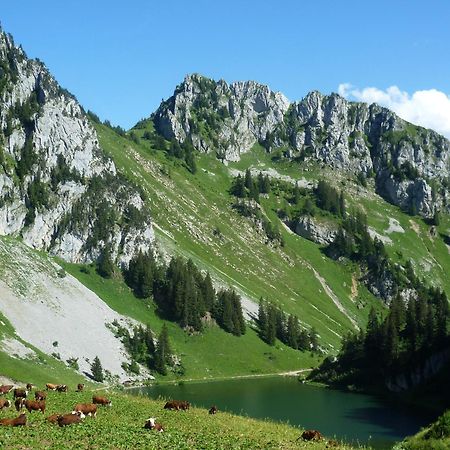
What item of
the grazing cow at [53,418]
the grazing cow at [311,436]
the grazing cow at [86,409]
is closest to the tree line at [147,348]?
the grazing cow at [86,409]

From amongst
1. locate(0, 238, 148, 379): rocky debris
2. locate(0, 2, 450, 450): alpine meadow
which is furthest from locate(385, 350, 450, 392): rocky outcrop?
locate(0, 238, 148, 379): rocky debris

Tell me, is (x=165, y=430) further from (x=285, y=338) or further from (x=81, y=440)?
(x=285, y=338)

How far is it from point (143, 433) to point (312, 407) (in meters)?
67.9

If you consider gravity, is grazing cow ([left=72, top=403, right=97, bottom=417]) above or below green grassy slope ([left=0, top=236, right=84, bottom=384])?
above

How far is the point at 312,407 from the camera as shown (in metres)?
91.9

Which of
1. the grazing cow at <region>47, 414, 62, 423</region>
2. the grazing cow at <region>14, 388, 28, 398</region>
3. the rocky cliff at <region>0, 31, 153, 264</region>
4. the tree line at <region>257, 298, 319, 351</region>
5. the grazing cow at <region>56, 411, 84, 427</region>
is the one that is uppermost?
the rocky cliff at <region>0, 31, 153, 264</region>

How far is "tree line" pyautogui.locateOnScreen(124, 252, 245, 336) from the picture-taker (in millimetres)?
160000

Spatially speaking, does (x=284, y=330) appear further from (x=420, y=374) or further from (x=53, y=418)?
(x=53, y=418)

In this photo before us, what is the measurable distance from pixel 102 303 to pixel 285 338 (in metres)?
63.1

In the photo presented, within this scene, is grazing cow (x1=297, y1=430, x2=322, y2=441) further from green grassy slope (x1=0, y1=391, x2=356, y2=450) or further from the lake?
the lake

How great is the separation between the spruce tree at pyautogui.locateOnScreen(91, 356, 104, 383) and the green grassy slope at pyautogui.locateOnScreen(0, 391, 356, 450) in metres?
74.4

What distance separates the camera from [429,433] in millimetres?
30484

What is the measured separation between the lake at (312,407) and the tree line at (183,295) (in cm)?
3373

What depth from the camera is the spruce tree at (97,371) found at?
109688 millimetres
